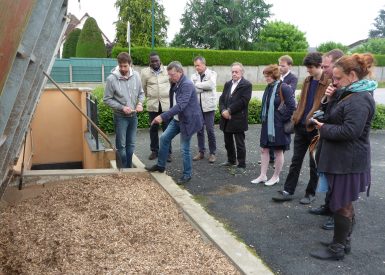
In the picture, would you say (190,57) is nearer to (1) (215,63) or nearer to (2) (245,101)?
(1) (215,63)

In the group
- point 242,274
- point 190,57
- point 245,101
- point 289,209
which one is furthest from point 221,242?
point 190,57

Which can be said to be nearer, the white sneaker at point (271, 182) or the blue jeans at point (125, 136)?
the white sneaker at point (271, 182)

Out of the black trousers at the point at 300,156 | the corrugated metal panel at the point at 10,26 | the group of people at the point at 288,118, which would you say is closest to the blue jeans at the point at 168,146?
the group of people at the point at 288,118

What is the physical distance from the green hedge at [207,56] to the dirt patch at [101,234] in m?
21.7

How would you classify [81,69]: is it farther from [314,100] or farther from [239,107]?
[314,100]

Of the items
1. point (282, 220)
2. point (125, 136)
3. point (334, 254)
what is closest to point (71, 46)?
point (125, 136)

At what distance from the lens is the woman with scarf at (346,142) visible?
329cm

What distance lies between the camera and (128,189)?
16.8 feet

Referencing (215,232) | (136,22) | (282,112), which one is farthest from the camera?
(136,22)

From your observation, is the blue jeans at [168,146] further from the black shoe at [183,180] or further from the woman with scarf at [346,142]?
the woman with scarf at [346,142]

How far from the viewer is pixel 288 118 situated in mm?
5262

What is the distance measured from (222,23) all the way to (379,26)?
5001 centimetres

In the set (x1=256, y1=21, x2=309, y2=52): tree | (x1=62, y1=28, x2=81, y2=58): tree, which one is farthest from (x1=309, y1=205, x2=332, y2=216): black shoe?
(x1=256, y1=21, x2=309, y2=52): tree

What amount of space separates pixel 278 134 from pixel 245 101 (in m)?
1.02
